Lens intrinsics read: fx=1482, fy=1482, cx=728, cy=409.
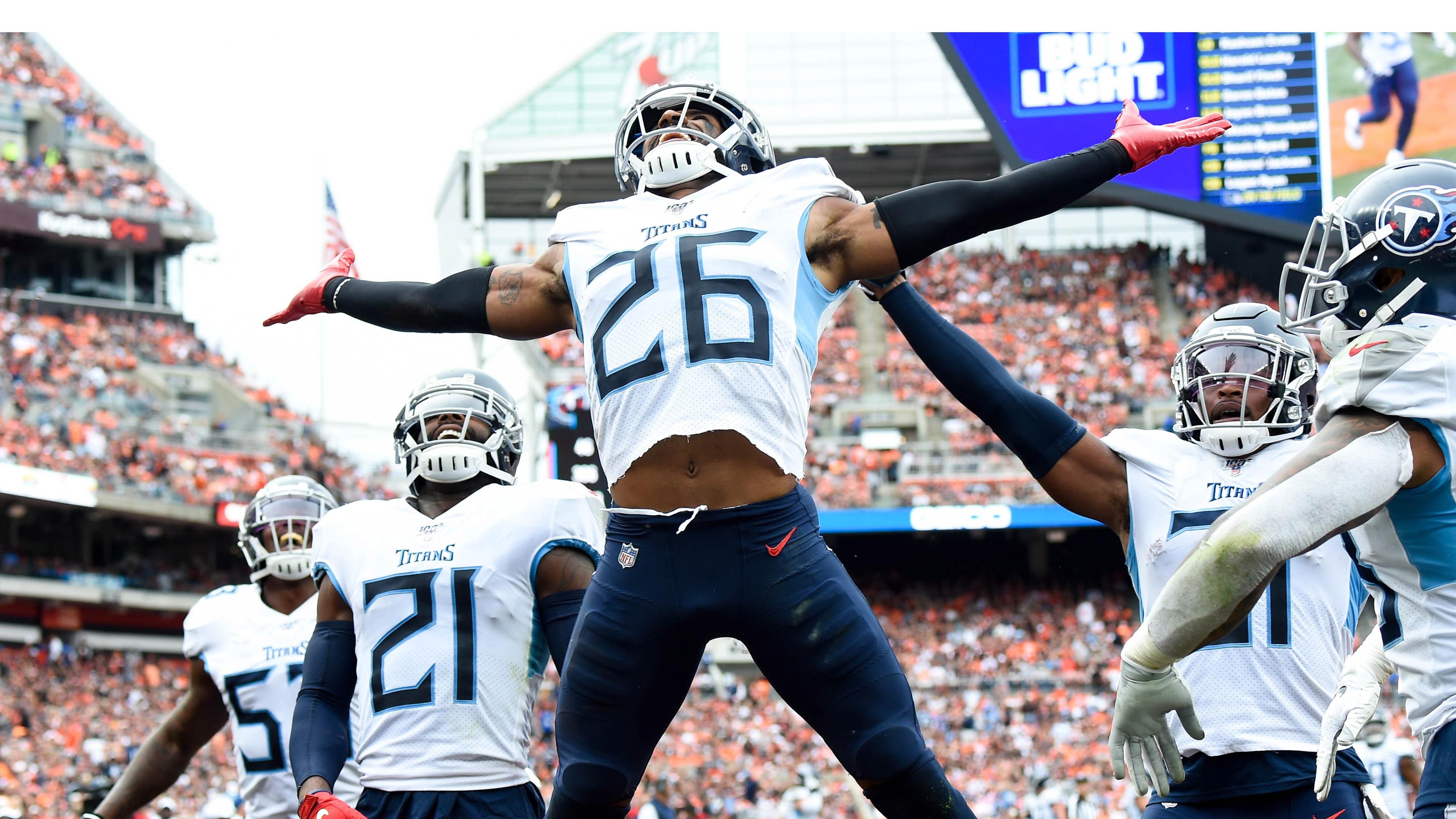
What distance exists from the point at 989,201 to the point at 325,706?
2.54m

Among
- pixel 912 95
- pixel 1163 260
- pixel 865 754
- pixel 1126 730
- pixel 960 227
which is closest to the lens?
pixel 1126 730

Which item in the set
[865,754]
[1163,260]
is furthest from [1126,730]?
[1163,260]

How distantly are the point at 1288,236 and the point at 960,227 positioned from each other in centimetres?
2272

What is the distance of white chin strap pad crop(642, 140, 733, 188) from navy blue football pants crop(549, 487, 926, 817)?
0.95 m

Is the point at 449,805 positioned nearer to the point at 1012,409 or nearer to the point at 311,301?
the point at 311,301

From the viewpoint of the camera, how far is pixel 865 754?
342 cm

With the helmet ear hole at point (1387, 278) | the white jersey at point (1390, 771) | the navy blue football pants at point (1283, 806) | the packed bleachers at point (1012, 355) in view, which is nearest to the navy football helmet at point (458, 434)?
the navy blue football pants at point (1283, 806)

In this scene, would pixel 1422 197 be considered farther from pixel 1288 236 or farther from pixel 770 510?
pixel 1288 236

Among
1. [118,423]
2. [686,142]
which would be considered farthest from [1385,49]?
[686,142]

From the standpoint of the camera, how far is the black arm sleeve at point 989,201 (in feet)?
11.8

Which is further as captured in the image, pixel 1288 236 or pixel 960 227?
pixel 1288 236

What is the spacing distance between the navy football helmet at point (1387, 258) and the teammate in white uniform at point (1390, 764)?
33.6 ft

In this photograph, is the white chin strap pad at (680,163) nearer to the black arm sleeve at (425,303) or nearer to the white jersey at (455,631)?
the black arm sleeve at (425,303)

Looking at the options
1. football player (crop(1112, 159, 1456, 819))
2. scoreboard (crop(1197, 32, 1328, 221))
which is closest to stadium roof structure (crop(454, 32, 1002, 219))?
scoreboard (crop(1197, 32, 1328, 221))
